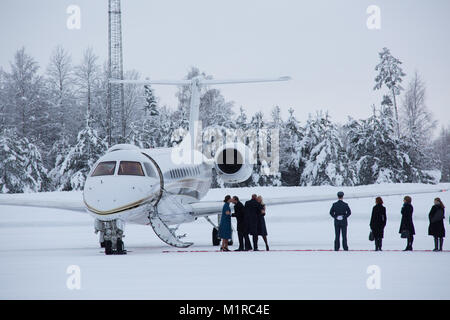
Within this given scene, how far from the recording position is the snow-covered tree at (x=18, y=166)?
4709 cm

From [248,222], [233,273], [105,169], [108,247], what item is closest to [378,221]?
[248,222]

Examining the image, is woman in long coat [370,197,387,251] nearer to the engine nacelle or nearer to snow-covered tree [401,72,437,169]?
the engine nacelle

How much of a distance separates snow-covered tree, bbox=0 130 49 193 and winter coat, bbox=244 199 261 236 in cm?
3326

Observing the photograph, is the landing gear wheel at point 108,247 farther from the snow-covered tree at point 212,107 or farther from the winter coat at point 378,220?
the snow-covered tree at point 212,107

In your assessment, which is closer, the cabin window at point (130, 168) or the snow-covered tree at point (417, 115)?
the cabin window at point (130, 168)

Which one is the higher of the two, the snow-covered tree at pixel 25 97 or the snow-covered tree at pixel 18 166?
the snow-covered tree at pixel 25 97

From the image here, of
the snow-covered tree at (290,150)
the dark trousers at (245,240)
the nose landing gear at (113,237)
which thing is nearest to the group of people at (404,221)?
the dark trousers at (245,240)

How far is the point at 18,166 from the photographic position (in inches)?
1892

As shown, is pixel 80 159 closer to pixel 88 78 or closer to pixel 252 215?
pixel 88 78

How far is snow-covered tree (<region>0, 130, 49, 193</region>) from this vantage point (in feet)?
155

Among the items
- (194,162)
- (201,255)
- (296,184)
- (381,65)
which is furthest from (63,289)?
(381,65)

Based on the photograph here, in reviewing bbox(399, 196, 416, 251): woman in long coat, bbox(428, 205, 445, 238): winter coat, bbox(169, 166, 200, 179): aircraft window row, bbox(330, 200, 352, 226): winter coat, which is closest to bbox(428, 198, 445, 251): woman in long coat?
bbox(428, 205, 445, 238): winter coat

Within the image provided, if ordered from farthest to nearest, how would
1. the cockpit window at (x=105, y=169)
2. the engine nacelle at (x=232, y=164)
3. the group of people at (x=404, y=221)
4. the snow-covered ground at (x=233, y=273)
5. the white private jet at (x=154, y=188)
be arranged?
1. the engine nacelle at (x=232, y=164)
2. the cockpit window at (x=105, y=169)
3. the group of people at (x=404, y=221)
4. the white private jet at (x=154, y=188)
5. the snow-covered ground at (x=233, y=273)

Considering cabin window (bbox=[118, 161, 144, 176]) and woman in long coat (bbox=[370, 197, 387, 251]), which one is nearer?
woman in long coat (bbox=[370, 197, 387, 251])
